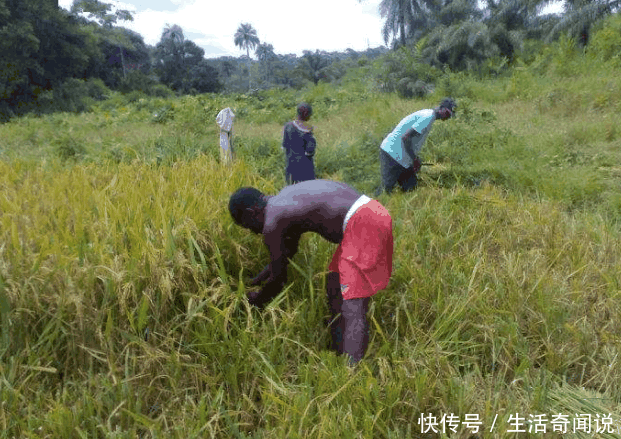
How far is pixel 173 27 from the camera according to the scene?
34.1 m

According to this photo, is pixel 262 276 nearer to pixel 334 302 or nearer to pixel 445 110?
pixel 334 302

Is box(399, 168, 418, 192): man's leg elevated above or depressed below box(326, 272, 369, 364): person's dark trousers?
above

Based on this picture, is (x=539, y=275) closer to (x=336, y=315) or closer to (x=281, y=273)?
(x=336, y=315)

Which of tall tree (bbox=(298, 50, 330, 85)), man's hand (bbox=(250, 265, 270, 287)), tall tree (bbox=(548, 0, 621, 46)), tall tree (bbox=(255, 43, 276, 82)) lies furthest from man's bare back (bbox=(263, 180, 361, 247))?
tall tree (bbox=(255, 43, 276, 82))

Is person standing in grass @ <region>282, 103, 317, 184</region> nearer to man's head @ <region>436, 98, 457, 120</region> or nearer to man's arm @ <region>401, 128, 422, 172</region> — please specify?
man's arm @ <region>401, 128, 422, 172</region>

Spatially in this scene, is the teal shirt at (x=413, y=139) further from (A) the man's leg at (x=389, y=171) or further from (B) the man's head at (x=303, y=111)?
(B) the man's head at (x=303, y=111)

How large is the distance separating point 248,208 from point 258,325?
671 millimetres

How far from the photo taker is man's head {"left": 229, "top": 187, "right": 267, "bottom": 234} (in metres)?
2.39

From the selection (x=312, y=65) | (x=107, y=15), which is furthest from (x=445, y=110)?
(x=312, y=65)

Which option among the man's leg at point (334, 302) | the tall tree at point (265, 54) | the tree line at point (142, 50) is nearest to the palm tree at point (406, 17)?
the tree line at point (142, 50)

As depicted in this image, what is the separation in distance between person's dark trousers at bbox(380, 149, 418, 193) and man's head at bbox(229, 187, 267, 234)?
2.89m

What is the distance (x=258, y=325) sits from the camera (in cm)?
253

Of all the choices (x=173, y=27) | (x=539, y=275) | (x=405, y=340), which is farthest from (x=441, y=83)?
(x=173, y=27)

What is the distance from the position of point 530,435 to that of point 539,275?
133cm
